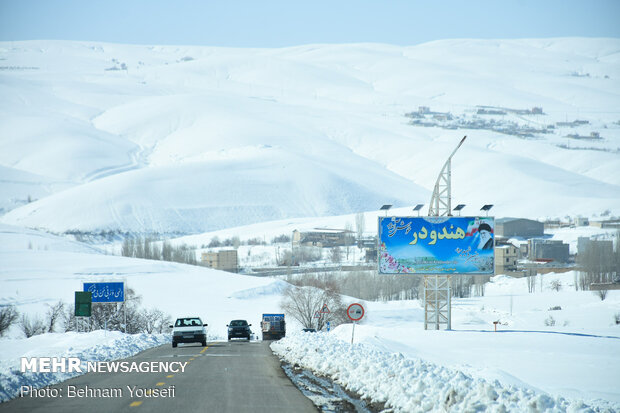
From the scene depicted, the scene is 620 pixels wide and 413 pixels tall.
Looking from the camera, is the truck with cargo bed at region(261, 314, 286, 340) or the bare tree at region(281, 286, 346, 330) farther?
the bare tree at region(281, 286, 346, 330)

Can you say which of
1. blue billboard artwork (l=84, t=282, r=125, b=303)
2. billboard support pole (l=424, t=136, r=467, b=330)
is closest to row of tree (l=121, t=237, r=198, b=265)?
billboard support pole (l=424, t=136, r=467, b=330)

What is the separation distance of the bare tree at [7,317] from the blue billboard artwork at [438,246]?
127 ft

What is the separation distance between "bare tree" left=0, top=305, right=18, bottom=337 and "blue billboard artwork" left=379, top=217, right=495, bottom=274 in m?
38.8

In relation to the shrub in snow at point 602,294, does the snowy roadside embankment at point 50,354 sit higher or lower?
higher

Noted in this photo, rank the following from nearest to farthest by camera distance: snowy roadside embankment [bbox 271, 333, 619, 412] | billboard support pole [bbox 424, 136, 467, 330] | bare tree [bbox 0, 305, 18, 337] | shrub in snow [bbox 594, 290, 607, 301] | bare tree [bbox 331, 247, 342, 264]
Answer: snowy roadside embankment [bbox 271, 333, 619, 412] → billboard support pole [bbox 424, 136, 467, 330] → bare tree [bbox 0, 305, 18, 337] → shrub in snow [bbox 594, 290, 607, 301] → bare tree [bbox 331, 247, 342, 264]

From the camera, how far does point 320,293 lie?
88.2m

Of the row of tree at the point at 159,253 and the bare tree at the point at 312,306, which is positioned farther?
the row of tree at the point at 159,253

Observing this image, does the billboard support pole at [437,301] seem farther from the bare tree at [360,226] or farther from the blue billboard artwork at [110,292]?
the bare tree at [360,226]

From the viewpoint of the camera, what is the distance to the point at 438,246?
48062 millimetres

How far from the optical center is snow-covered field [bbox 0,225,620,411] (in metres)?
15.2

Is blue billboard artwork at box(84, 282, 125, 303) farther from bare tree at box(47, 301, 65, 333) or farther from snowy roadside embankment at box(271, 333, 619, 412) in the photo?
bare tree at box(47, 301, 65, 333)

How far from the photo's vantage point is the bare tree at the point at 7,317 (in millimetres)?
68750

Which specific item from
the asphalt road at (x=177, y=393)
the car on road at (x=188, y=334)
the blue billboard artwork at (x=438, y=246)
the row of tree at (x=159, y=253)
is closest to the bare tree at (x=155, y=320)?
the blue billboard artwork at (x=438, y=246)

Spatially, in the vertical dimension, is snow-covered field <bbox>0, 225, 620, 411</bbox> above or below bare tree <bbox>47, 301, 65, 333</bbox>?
above
